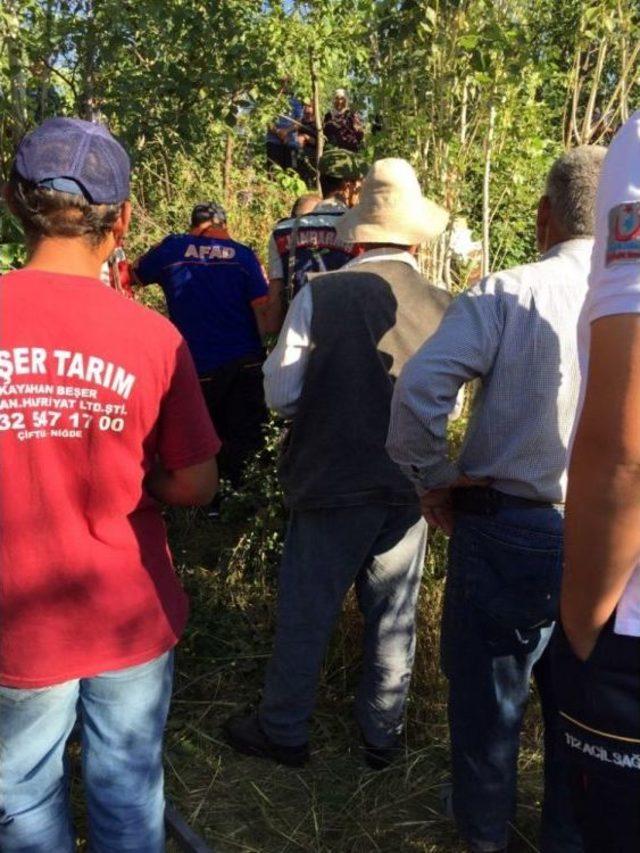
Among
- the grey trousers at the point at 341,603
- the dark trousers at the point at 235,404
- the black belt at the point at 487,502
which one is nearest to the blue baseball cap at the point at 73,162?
the black belt at the point at 487,502

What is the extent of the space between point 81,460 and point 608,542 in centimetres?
107

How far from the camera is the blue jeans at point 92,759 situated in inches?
76.4

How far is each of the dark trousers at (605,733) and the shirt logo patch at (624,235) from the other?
54 cm

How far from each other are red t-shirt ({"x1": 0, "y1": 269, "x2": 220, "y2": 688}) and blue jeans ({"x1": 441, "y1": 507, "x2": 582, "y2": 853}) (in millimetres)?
838

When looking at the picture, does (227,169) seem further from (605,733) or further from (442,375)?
(605,733)

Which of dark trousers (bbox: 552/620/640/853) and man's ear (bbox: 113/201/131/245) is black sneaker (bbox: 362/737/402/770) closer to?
dark trousers (bbox: 552/620/640/853)

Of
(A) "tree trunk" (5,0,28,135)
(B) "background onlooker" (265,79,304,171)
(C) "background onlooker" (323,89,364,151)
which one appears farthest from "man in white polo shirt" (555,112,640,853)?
(B) "background onlooker" (265,79,304,171)

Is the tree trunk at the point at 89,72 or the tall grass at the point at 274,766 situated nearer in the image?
the tall grass at the point at 274,766

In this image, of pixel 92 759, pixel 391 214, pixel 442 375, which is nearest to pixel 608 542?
pixel 442 375

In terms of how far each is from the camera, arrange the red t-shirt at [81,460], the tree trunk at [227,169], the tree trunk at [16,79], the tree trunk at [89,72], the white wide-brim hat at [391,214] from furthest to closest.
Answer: the tree trunk at [227,169] < the tree trunk at [89,72] < the tree trunk at [16,79] < the white wide-brim hat at [391,214] < the red t-shirt at [81,460]

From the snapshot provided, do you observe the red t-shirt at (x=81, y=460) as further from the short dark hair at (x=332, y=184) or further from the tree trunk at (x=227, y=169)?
the tree trunk at (x=227, y=169)

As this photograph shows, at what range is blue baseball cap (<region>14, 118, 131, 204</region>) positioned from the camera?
1814 millimetres

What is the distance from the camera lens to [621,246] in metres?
1.24

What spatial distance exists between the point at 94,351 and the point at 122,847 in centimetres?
117
